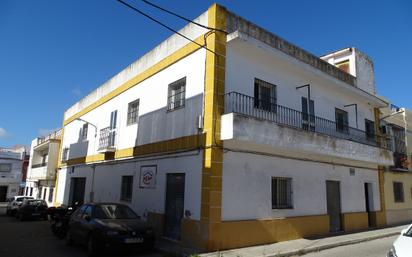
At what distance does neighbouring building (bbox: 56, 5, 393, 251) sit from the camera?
32.0 feet

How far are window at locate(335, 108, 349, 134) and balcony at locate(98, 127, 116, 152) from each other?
10.2 metres

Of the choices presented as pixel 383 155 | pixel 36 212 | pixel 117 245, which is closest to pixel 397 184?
pixel 383 155

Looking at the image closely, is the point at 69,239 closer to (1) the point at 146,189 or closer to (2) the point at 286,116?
(1) the point at 146,189

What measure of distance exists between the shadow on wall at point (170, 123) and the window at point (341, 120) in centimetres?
760

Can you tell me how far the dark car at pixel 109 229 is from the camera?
343 inches

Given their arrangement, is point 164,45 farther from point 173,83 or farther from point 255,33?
point 255,33

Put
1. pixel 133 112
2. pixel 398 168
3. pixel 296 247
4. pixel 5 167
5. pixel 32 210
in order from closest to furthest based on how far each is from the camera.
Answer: pixel 296 247 → pixel 133 112 → pixel 398 168 → pixel 32 210 → pixel 5 167

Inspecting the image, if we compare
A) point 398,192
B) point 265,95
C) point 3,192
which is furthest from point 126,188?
point 3,192

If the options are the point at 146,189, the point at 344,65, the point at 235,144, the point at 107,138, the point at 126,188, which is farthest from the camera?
the point at 344,65

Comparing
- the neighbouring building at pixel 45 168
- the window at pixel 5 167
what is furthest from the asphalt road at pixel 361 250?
the window at pixel 5 167

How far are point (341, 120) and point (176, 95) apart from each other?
8.27 metres

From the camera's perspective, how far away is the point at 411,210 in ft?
63.1

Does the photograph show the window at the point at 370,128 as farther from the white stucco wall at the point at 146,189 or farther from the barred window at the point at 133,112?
the barred window at the point at 133,112

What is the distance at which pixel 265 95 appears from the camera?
11.7 m
